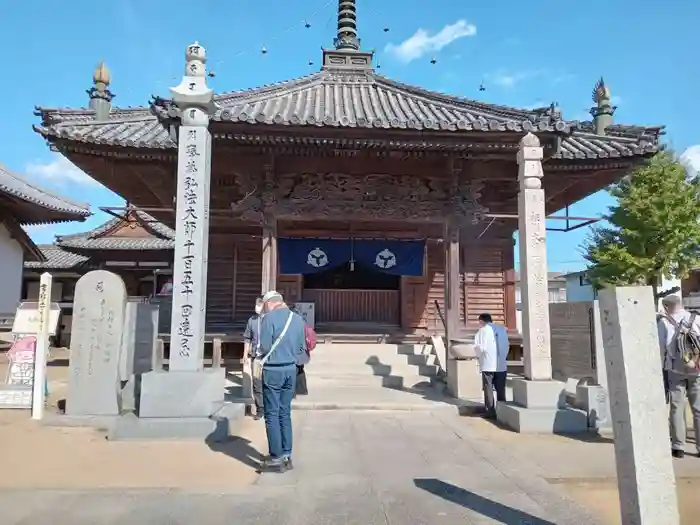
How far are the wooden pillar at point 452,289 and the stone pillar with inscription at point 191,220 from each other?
5371 millimetres

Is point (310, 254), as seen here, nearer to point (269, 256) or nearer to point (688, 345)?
point (269, 256)

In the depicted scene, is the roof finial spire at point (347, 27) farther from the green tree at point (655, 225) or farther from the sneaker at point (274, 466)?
the sneaker at point (274, 466)

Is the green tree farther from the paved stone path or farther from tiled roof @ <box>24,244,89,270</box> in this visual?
tiled roof @ <box>24,244,89,270</box>

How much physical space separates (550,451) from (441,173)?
6.58m

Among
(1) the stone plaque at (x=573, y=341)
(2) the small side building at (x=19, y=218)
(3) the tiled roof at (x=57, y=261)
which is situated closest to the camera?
(1) the stone plaque at (x=573, y=341)

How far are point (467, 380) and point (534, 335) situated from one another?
1945mm

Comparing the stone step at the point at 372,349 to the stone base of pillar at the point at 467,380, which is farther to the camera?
the stone step at the point at 372,349

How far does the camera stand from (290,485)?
4395 mm

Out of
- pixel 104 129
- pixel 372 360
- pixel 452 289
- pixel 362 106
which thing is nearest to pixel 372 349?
pixel 372 360

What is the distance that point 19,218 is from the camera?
Result: 63.6 ft

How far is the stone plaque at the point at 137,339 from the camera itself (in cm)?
743

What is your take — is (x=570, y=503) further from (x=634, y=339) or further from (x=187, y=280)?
(x=187, y=280)

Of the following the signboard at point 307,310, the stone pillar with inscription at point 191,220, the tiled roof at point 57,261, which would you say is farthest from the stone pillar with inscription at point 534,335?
the tiled roof at point 57,261

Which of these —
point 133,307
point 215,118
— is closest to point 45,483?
point 133,307
